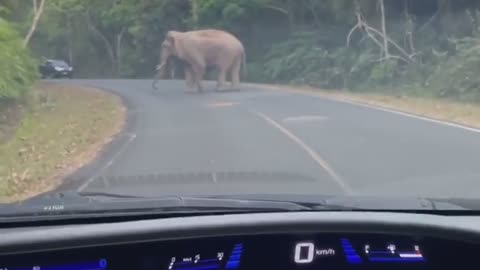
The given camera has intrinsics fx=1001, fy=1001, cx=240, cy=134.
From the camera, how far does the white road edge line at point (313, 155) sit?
984 cm

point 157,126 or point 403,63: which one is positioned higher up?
point 157,126

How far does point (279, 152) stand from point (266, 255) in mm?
8947

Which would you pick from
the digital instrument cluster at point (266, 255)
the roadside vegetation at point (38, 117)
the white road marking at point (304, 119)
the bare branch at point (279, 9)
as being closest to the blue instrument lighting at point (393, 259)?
the digital instrument cluster at point (266, 255)

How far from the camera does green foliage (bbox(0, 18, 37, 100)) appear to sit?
16.9m

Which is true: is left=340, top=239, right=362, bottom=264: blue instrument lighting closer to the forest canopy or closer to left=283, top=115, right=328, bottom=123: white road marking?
left=283, top=115, right=328, bottom=123: white road marking

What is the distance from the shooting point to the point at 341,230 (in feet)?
13.4

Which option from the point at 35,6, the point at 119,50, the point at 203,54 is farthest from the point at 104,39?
the point at 203,54

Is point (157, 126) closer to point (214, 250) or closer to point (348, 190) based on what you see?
point (348, 190)

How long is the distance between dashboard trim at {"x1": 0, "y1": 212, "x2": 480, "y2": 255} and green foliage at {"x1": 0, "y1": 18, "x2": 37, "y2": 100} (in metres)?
13.1

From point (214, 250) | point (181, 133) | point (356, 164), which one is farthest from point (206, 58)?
point (214, 250)

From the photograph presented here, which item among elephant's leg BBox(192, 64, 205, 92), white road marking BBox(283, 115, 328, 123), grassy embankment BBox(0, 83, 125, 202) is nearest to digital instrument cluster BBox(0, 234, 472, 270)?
grassy embankment BBox(0, 83, 125, 202)

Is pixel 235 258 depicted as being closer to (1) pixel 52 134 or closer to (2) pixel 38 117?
(1) pixel 52 134

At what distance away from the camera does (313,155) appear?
12.8 metres

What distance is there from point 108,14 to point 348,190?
9768 millimetres
